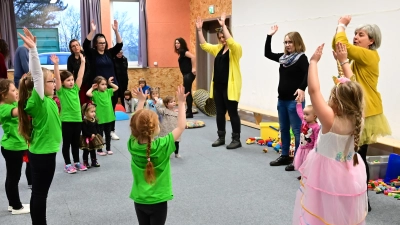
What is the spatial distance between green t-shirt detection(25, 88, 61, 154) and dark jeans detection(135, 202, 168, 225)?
0.74m

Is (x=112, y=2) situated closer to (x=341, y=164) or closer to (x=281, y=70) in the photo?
(x=281, y=70)

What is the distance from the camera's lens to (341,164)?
1.92m

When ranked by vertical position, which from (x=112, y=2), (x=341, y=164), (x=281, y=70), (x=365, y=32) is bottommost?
(x=341, y=164)

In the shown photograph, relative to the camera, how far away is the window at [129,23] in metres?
8.51

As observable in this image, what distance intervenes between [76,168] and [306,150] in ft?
7.49

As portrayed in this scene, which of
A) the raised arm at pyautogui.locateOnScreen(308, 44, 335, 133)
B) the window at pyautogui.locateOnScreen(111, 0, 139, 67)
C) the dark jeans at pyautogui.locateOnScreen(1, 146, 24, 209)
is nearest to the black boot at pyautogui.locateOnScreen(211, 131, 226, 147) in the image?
the dark jeans at pyautogui.locateOnScreen(1, 146, 24, 209)

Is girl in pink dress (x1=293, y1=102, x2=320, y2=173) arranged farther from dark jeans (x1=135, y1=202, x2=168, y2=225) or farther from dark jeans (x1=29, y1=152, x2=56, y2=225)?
dark jeans (x1=29, y1=152, x2=56, y2=225)

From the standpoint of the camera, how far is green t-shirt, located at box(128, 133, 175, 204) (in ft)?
6.23

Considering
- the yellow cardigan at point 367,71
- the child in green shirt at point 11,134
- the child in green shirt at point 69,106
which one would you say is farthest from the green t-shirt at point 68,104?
the yellow cardigan at point 367,71

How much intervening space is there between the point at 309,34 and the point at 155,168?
12.7 feet

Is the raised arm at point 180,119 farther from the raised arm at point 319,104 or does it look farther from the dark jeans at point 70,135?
the dark jeans at point 70,135

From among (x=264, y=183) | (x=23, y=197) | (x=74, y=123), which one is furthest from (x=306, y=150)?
(x=23, y=197)

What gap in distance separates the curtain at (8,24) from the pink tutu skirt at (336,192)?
282 inches

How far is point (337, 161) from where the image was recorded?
6.30 feet
